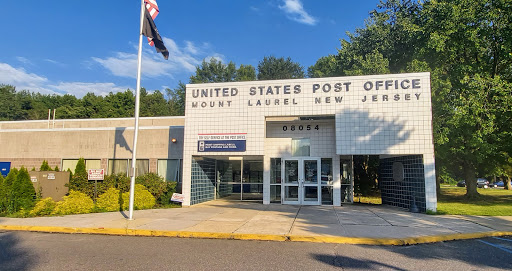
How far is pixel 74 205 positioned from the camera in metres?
13.2

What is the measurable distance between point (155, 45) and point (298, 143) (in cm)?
801

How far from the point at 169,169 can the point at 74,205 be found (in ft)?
21.5

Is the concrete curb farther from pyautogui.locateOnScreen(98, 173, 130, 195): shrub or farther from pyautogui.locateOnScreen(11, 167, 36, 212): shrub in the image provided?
pyautogui.locateOnScreen(98, 173, 130, 195): shrub

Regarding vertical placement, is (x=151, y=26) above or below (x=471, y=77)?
above

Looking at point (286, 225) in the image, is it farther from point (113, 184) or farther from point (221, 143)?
point (113, 184)

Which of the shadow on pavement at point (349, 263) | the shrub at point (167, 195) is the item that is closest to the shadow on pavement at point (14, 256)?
the shadow on pavement at point (349, 263)

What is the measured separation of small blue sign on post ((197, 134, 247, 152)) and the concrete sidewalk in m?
3.41

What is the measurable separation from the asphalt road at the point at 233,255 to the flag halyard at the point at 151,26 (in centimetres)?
744

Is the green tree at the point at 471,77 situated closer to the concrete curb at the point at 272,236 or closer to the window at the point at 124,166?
the concrete curb at the point at 272,236

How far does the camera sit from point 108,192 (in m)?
14.6

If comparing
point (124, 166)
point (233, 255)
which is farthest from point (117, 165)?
point (233, 255)

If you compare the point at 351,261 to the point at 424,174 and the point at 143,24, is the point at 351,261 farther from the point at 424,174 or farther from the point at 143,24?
the point at 143,24

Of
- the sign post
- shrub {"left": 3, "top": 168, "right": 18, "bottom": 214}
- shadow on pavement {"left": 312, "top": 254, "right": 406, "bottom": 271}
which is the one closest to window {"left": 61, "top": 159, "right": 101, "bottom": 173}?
the sign post

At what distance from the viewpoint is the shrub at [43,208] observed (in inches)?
491
